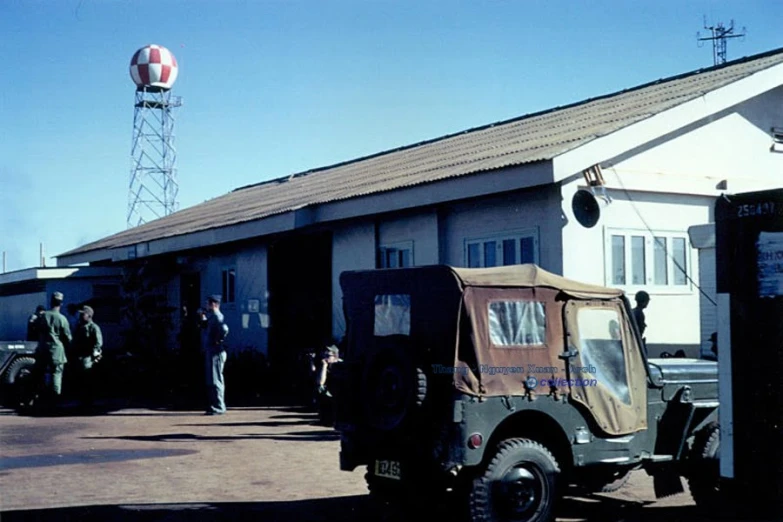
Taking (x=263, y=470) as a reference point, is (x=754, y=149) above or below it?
above

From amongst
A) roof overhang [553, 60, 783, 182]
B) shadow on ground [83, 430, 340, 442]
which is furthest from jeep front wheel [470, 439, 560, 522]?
roof overhang [553, 60, 783, 182]

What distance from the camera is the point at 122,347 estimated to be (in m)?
24.0

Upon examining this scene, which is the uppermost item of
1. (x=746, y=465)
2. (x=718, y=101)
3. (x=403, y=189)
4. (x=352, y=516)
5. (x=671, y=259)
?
(x=718, y=101)

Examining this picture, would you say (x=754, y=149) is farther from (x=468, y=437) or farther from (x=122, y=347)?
(x=122, y=347)

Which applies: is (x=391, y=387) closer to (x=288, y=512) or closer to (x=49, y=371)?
(x=288, y=512)

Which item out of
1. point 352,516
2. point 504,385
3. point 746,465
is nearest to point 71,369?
point 352,516

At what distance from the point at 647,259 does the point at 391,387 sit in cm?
854

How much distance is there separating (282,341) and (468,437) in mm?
14730

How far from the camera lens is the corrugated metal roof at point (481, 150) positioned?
15.6m

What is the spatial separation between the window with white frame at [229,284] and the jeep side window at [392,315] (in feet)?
49.4

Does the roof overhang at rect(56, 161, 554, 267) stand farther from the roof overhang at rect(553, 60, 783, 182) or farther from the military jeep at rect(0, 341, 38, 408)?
the military jeep at rect(0, 341, 38, 408)

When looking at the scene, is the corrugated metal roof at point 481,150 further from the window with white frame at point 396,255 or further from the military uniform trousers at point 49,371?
the military uniform trousers at point 49,371

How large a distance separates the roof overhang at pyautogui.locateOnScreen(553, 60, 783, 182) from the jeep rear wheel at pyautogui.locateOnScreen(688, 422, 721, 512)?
19.7ft

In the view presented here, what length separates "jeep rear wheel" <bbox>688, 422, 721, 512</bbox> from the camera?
26.9 ft
